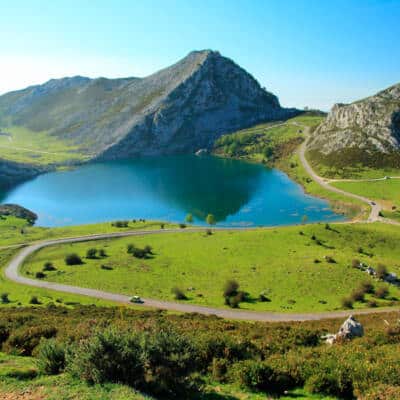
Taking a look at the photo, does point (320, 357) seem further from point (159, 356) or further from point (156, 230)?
point (156, 230)

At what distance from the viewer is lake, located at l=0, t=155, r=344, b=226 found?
5049 inches

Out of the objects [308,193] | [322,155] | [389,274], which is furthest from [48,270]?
[322,155]

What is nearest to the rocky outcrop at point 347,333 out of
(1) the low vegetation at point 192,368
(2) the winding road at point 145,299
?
(1) the low vegetation at point 192,368

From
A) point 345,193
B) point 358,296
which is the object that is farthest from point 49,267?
point 345,193

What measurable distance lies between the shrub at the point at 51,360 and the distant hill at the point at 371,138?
16834 centimetres

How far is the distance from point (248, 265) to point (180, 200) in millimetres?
79221

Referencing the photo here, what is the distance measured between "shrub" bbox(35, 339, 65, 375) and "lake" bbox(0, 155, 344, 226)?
9988 centimetres

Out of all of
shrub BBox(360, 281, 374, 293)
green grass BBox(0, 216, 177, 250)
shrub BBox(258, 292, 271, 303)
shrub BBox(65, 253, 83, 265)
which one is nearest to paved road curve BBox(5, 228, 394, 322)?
shrub BBox(258, 292, 271, 303)

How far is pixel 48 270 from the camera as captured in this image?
3000 inches

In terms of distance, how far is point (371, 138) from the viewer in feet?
600

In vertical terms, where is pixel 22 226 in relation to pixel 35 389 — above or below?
below

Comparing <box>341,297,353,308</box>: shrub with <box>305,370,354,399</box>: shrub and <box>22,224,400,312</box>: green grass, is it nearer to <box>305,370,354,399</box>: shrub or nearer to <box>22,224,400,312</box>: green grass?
<box>22,224,400,312</box>: green grass

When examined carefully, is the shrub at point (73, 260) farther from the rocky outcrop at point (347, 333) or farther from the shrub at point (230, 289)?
the rocky outcrop at point (347, 333)

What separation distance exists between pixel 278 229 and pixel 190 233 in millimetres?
22158
